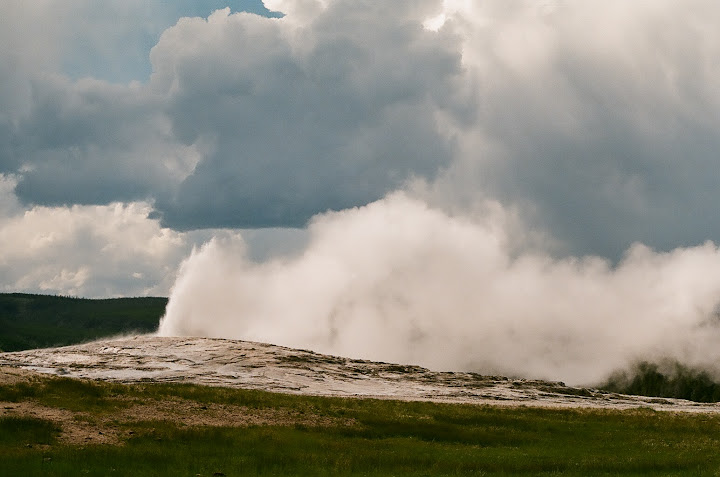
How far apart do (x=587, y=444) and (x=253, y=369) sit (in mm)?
66736

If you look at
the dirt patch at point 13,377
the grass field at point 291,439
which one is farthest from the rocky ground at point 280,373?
the dirt patch at point 13,377

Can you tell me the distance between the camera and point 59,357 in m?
116

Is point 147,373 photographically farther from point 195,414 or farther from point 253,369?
point 195,414

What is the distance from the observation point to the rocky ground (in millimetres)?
96812

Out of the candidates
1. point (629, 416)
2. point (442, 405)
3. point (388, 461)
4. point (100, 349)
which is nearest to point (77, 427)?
point (388, 461)

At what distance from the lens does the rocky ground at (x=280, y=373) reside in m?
96.8

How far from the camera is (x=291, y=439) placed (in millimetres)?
44719

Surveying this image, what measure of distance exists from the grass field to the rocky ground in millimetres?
30100

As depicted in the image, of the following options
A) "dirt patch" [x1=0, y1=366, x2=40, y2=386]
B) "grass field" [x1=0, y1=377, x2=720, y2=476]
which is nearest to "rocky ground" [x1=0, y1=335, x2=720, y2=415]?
"grass field" [x1=0, y1=377, x2=720, y2=476]

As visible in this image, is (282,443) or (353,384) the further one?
(353,384)

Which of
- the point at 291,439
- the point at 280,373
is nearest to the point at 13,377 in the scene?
the point at 291,439

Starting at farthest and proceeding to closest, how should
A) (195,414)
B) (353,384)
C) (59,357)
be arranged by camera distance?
1. (59,357)
2. (353,384)
3. (195,414)

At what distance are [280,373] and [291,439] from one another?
66238 mm

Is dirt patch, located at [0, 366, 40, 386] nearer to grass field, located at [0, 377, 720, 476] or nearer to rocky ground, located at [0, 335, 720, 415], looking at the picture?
grass field, located at [0, 377, 720, 476]
